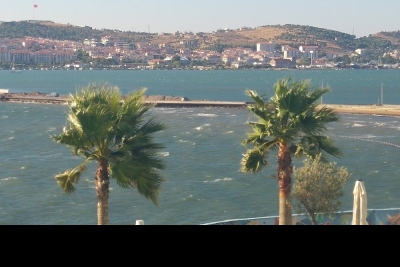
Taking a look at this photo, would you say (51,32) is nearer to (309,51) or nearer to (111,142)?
(309,51)

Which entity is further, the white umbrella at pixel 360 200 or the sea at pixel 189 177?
the sea at pixel 189 177

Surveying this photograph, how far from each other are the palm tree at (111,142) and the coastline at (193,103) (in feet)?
97.7

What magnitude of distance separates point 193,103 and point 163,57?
343ft

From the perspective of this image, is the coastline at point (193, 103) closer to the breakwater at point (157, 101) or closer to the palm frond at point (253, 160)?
the breakwater at point (157, 101)

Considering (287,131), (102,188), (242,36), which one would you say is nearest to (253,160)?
(287,131)

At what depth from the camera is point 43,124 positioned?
40000 millimetres

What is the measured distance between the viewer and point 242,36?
580ft

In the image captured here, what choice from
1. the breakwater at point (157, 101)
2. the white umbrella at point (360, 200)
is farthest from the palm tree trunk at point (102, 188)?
the breakwater at point (157, 101)

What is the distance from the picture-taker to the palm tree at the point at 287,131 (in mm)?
7559

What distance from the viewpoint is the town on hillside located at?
148 metres

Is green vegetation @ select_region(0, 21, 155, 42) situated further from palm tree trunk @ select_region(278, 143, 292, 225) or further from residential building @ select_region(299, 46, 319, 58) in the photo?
palm tree trunk @ select_region(278, 143, 292, 225)

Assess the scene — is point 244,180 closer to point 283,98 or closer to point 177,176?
point 177,176
